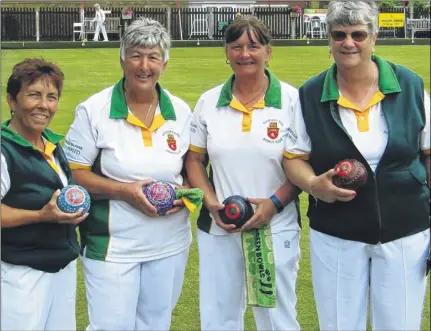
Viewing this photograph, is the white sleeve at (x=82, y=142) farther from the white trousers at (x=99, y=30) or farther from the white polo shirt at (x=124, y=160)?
the white trousers at (x=99, y=30)

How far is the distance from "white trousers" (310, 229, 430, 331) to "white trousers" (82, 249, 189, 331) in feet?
2.87

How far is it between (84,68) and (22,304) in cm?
1813

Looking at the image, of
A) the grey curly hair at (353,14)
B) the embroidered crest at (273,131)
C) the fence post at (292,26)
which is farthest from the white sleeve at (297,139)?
the fence post at (292,26)

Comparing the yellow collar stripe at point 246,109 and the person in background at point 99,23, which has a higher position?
the person in background at point 99,23

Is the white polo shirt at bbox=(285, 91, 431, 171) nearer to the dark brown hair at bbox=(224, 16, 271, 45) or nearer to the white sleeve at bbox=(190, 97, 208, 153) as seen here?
the dark brown hair at bbox=(224, 16, 271, 45)

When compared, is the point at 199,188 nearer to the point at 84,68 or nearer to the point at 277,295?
the point at 277,295

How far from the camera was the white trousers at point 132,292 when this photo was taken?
168 inches

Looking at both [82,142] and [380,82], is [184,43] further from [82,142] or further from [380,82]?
[380,82]

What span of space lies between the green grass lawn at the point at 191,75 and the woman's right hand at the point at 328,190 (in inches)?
43.4

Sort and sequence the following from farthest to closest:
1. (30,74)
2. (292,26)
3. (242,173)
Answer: (292,26) < (242,173) < (30,74)

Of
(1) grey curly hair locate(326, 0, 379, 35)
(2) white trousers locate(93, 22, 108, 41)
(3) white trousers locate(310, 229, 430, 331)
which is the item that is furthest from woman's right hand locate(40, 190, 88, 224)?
(2) white trousers locate(93, 22, 108, 41)

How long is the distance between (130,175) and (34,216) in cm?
63

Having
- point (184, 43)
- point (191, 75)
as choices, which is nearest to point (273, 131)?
point (191, 75)

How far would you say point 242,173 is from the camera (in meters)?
4.29
